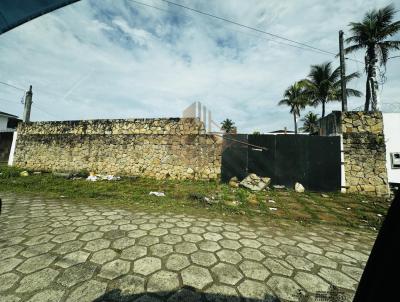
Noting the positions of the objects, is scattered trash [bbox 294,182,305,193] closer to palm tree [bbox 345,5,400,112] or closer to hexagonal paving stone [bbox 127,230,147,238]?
hexagonal paving stone [bbox 127,230,147,238]

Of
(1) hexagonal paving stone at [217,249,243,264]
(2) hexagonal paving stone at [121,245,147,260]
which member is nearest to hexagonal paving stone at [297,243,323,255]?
(1) hexagonal paving stone at [217,249,243,264]

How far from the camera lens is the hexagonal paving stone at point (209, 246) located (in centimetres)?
296

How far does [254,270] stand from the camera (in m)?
2.46

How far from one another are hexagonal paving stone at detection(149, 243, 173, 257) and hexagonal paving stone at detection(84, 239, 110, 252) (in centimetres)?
67

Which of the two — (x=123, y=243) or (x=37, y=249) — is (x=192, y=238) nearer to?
(x=123, y=243)

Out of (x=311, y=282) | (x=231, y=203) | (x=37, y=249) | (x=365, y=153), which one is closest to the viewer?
(x=311, y=282)

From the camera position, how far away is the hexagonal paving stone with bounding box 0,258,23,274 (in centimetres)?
232

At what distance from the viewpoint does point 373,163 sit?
7496mm

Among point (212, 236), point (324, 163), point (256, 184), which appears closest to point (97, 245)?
point (212, 236)

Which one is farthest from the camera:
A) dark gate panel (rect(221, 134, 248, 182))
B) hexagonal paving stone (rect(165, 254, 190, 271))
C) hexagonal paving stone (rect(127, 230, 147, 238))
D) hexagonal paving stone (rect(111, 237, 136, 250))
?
dark gate panel (rect(221, 134, 248, 182))

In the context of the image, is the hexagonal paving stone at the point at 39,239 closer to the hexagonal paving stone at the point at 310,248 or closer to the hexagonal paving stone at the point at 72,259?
the hexagonal paving stone at the point at 72,259

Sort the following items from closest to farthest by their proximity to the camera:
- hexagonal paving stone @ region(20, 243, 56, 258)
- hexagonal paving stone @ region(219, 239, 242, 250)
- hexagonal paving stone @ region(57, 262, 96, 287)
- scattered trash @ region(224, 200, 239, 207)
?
hexagonal paving stone @ region(57, 262, 96, 287) < hexagonal paving stone @ region(20, 243, 56, 258) < hexagonal paving stone @ region(219, 239, 242, 250) < scattered trash @ region(224, 200, 239, 207)

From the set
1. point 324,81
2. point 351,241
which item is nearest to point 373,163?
point 351,241

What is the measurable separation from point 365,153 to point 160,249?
26.9ft
